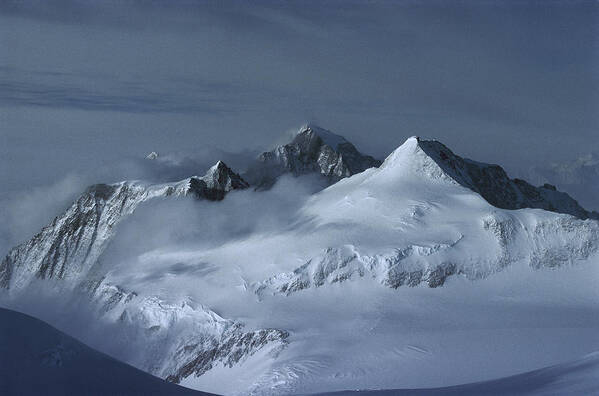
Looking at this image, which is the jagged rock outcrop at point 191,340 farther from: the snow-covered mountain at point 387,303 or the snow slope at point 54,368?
the snow slope at point 54,368

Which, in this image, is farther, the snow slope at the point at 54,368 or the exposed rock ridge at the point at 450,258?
the exposed rock ridge at the point at 450,258

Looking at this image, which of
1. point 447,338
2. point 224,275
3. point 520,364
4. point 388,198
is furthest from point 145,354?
point 520,364

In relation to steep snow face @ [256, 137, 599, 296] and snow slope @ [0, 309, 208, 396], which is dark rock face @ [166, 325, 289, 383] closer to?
steep snow face @ [256, 137, 599, 296]

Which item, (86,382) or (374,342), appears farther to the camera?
(374,342)

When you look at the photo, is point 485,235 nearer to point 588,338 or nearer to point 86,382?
point 588,338

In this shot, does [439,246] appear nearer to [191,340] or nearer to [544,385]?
[191,340]

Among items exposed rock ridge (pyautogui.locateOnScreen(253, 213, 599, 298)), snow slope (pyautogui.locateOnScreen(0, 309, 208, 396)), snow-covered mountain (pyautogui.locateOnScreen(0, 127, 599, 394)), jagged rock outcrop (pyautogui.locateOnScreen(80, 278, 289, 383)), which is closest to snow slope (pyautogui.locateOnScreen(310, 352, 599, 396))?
snow slope (pyautogui.locateOnScreen(0, 309, 208, 396))

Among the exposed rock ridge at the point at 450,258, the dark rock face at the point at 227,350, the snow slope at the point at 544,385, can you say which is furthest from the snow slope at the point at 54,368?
the exposed rock ridge at the point at 450,258

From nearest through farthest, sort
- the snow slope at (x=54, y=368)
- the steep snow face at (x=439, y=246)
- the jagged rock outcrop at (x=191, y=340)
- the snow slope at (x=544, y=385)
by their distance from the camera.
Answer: the snow slope at (x=54, y=368) < the snow slope at (x=544, y=385) < the jagged rock outcrop at (x=191, y=340) < the steep snow face at (x=439, y=246)
